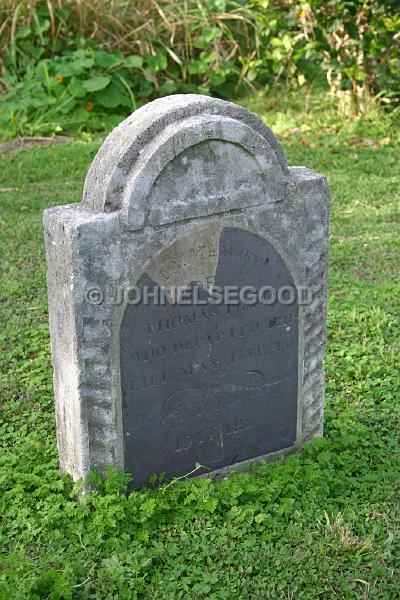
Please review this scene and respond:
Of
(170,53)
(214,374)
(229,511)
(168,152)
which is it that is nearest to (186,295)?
(214,374)

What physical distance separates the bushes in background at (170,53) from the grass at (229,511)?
3.50m

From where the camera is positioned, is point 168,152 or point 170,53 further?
point 170,53

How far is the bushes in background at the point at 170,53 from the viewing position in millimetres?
8070

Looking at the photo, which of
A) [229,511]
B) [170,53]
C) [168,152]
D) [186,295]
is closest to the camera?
[168,152]

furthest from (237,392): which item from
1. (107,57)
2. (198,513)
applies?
(107,57)

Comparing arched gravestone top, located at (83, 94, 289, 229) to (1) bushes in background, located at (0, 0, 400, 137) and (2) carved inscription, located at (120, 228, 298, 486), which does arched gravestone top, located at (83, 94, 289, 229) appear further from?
(1) bushes in background, located at (0, 0, 400, 137)

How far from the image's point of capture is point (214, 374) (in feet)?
12.0

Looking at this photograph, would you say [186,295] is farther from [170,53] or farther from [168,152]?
[170,53]

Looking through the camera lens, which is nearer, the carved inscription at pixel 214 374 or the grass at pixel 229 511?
the grass at pixel 229 511

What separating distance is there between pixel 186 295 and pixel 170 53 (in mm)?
6001

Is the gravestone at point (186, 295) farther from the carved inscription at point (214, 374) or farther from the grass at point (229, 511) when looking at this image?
the grass at point (229, 511)

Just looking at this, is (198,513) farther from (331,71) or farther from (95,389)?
(331,71)

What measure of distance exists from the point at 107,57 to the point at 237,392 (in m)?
5.78

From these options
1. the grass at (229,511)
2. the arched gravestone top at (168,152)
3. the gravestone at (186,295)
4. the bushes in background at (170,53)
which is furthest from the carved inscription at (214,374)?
the bushes in background at (170,53)
